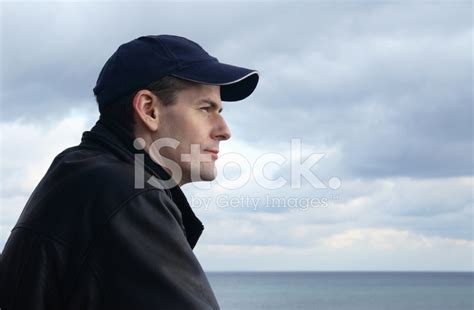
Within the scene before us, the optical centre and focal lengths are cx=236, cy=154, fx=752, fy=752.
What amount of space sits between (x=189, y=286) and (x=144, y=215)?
0.81ft

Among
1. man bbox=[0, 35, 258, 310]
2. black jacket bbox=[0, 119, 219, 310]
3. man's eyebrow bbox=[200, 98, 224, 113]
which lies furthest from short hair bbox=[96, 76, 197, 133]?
black jacket bbox=[0, 119, 219, 310]

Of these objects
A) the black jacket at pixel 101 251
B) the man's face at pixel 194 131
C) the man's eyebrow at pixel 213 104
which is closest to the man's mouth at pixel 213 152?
the man's face at pixel 194 131

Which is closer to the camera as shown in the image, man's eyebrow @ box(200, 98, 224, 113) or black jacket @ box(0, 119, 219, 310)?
black jacket @ box(0, 119, 219, 310)

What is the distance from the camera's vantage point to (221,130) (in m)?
2.93

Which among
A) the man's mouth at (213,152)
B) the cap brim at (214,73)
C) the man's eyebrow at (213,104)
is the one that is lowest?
Answer: the man's mouth at (213,152)

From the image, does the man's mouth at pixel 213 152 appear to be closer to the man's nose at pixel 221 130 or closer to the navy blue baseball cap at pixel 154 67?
the man's nose at pixel 221 130

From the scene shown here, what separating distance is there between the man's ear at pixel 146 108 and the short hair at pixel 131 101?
17mm

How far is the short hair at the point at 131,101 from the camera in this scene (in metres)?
2.71

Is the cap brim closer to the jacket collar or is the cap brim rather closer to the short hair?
the short hair

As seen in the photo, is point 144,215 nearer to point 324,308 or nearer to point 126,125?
point 126,125

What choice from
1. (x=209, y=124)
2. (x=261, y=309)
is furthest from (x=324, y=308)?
(x=209, y=124)

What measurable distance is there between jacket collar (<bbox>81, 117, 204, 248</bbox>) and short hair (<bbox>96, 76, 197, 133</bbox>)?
1.6 inches

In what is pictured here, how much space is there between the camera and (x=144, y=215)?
2201 mm

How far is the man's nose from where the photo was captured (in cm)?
292
